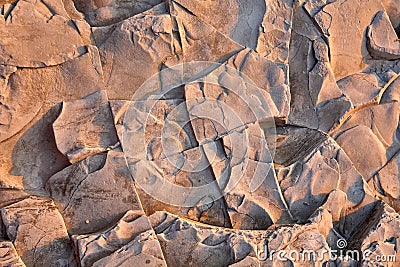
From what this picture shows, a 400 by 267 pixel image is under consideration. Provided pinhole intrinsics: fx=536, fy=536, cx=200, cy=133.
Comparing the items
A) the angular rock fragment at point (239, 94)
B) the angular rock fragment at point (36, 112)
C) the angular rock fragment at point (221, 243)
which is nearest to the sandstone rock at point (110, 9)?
the angular rock fragment at point (36, 112)

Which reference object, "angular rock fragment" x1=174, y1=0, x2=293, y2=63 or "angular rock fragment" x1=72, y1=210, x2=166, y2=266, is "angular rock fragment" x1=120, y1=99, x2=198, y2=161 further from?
"angular rock fragment" x1=174, y1=0, x2=293, y2=63

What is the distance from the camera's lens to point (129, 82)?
2988mm

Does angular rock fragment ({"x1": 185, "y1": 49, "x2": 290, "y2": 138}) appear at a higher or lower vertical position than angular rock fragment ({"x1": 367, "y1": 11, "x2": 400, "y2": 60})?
lower

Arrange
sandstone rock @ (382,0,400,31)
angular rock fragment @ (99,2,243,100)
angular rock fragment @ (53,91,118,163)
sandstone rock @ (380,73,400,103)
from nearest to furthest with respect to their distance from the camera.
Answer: angular rock fragment @ (53,91,118,163) → angular rock fragment @ (99,2,243,100) → sandstone rock @ (380,73,400,103) → sandstone rock @ (382,0,400,31)

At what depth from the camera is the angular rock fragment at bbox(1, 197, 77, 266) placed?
268 centimetres

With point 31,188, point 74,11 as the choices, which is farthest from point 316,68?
point 31,188

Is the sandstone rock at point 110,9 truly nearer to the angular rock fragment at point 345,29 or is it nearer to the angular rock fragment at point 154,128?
the angular rock fragment at point 154,128

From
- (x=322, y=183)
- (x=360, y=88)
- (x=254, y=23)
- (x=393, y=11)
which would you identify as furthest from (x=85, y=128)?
(x=393, y=11)

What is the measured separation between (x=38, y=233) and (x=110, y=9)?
133cm

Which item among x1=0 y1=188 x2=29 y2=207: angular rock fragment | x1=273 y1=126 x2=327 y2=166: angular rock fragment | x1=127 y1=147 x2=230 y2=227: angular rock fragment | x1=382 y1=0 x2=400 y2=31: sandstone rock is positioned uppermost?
x1=382 y1=0 x2=400 y2=31: sandstone rock

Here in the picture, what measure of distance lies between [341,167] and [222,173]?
0.70 metres

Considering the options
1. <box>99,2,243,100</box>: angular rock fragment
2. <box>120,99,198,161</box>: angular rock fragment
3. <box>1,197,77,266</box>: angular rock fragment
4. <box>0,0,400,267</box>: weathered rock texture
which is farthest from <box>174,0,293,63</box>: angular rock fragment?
<box>1,197,77,266</box>: angular rock fragment

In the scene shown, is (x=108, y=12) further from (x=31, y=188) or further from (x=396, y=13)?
(x=396, y=13)

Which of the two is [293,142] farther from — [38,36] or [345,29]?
[38,36]
